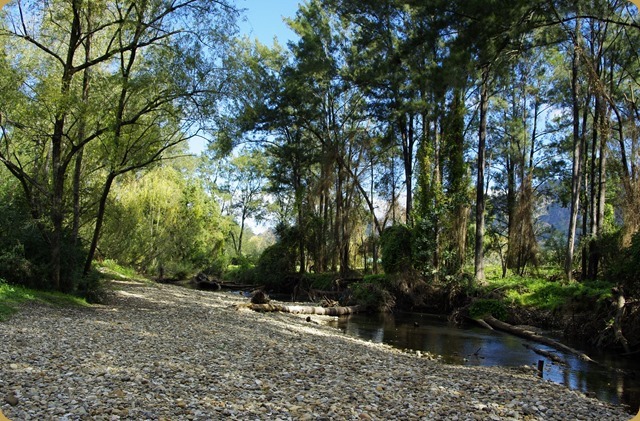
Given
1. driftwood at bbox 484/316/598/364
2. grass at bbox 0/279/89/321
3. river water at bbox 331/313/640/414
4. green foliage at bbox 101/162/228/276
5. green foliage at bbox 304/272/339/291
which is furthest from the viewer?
green foliage at bbox 304/272/339/291

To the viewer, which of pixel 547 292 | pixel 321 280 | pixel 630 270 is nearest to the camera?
pixel 630 270

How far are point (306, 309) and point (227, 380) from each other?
1287 cm

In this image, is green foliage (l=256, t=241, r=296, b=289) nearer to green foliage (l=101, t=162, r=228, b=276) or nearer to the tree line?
the tree line

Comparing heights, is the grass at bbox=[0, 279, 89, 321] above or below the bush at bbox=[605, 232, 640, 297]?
below

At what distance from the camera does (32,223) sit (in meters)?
13.9

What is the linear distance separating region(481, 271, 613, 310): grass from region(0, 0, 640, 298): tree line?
117cm

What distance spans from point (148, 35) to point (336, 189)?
64.8 feet

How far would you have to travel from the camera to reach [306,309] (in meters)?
19.7

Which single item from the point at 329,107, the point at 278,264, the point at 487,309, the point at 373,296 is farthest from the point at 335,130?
the point at 487,309

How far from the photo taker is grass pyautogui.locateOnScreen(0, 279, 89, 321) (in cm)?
1120

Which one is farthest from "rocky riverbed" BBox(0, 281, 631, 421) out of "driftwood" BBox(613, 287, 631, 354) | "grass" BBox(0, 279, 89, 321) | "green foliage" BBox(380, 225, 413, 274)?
"green foliage" BBox(380, 225, 413, 274)

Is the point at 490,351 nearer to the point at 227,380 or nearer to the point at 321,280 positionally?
the point at 227,380

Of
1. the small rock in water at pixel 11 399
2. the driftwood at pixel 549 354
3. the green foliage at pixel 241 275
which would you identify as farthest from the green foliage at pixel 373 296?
the small rock in water at pixel 11 399

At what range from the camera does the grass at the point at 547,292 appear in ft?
50.5
